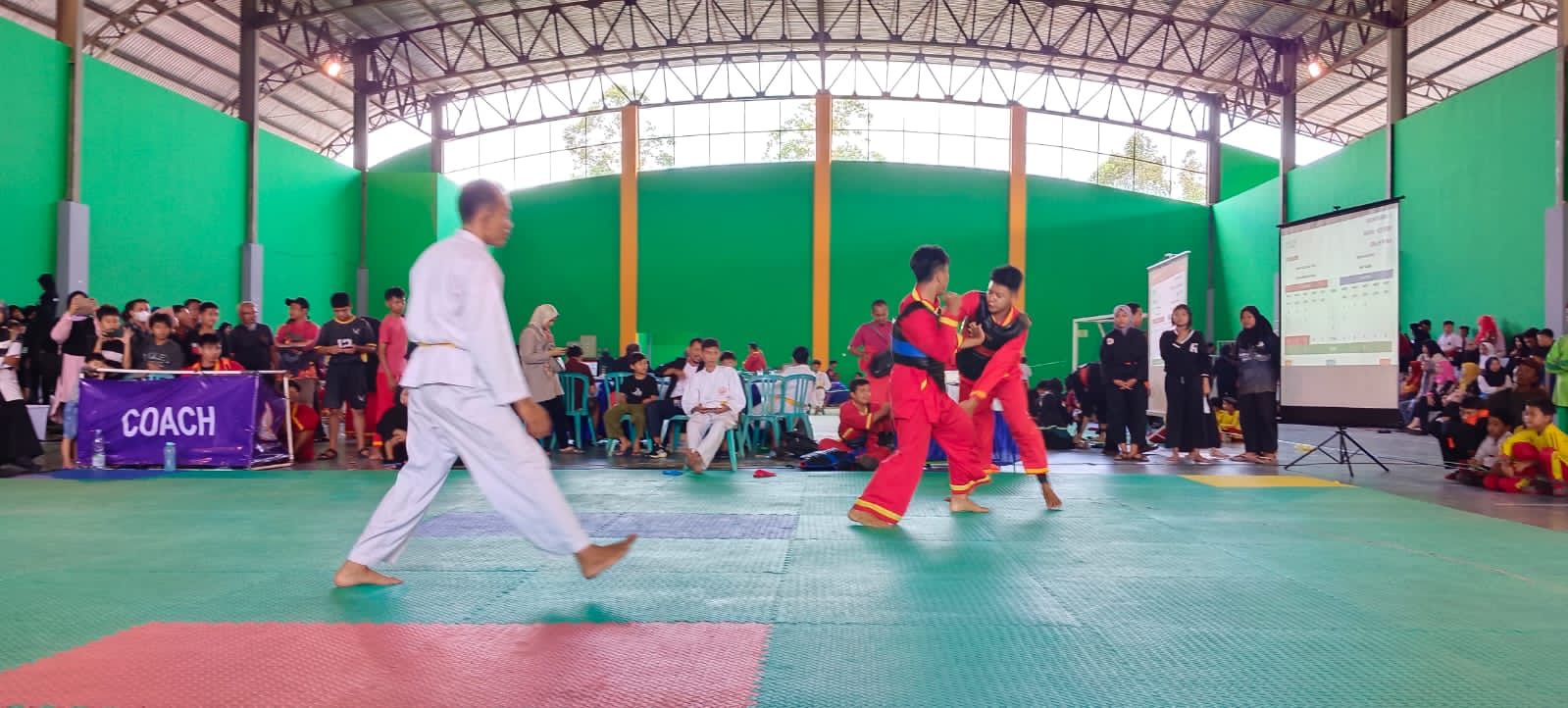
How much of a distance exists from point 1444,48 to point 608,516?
2047 cm

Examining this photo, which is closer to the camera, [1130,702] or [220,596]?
[1130,702]

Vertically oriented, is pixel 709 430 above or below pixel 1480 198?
below

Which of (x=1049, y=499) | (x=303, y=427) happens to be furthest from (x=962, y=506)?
(x=303, y=427)

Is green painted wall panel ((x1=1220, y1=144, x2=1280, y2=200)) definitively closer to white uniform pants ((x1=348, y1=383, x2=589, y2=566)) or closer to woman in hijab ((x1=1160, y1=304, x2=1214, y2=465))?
woman in hijab ((x1=1160, y1=304, x2=1214, y2=465))

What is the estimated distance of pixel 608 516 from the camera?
216 inches

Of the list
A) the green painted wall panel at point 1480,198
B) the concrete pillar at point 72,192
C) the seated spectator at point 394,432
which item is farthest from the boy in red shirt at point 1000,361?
the concrete pillar at point 72,192

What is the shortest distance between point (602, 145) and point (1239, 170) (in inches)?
595

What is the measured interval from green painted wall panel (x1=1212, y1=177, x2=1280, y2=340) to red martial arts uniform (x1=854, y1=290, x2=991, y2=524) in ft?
51.6

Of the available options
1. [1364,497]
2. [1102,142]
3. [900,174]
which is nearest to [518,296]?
[900,174]

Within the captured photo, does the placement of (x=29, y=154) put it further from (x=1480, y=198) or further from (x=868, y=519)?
(x=1480, y=198)

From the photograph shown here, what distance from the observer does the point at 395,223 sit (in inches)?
843

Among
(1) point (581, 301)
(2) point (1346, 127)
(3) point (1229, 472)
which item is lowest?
(3) point (1229, 472)

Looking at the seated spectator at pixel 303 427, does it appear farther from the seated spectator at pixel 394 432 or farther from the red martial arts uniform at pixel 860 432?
the red martial arts uniform at pixel 860 432

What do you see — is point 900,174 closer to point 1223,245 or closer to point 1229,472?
point 1223,245
